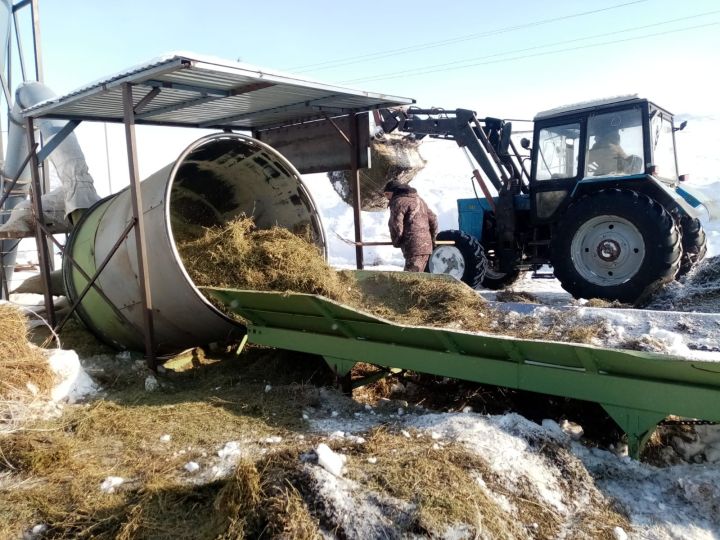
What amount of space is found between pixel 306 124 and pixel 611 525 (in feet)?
20.2

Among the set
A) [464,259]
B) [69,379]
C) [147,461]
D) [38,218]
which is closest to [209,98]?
[38,218]

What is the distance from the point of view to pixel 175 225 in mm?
6473

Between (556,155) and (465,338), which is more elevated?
(556,155)

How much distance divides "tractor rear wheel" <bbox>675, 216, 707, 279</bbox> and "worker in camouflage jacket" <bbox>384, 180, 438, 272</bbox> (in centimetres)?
347

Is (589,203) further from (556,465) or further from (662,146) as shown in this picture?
(556,465)

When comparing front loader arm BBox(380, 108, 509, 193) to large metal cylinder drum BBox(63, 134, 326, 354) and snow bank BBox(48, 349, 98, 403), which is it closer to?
large metal cylinder drum BBox(63, 134, 326, 354)

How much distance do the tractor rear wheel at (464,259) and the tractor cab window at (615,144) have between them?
1.90 m

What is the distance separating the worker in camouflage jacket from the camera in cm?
673

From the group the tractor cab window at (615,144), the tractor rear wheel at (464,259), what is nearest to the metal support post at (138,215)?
the tractor rear wheel at (464,259)

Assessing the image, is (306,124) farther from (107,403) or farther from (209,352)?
(107,403)

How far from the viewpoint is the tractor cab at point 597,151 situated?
7.18 meters

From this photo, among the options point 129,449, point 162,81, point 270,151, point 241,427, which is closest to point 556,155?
point 270,151

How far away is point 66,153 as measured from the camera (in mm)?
6918

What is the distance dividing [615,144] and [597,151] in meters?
0.23
